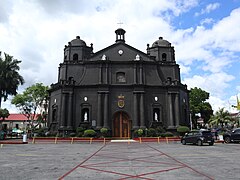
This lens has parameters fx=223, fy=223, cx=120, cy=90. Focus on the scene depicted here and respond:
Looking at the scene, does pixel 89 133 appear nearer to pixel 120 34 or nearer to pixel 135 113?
pixel 135 113

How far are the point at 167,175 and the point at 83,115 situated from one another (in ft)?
87.2

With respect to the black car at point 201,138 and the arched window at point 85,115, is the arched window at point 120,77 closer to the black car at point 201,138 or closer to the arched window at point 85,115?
the arched window at point 85,115

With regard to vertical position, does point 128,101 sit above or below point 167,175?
above

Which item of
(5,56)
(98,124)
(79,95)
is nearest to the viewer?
(98,124)

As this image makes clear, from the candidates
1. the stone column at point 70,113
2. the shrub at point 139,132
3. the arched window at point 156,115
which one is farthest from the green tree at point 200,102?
the stone column at point 70,113

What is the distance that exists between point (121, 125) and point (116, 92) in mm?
4903

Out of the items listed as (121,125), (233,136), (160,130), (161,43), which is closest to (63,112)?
(121,125)

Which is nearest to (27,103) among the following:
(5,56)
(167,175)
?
(5,56)

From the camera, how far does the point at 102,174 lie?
7.59 m

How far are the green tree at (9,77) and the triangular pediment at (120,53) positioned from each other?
45.9 feet

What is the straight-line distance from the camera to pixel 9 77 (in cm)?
3700

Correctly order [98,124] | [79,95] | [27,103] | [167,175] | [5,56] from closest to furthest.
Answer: [167,175] → [98,124] → [79,95] → [5,56] → [27,103]

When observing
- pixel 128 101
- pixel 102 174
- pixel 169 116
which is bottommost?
pixel 102 174

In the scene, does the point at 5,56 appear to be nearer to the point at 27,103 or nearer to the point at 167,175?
the point at 27,103
